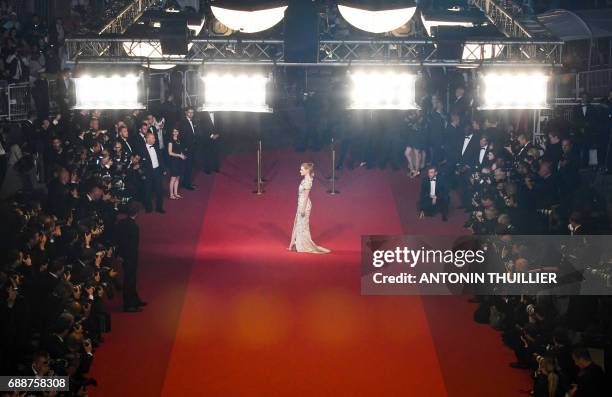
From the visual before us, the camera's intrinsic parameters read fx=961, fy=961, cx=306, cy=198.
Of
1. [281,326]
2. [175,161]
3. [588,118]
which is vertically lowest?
[281,326]

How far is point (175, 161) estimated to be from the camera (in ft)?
61.0

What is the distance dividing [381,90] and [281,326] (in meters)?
3.65

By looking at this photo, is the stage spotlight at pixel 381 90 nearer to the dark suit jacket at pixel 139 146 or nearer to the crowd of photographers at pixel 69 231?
the crowd of photographers at pixel 69 231

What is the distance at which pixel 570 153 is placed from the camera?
15.4m

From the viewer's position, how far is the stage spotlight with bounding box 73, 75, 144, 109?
43.4 feet

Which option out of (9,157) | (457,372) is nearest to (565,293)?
(457,372)

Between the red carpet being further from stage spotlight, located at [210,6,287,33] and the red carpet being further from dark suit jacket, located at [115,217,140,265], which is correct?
stage spotlight, located at [210,6,287,33]

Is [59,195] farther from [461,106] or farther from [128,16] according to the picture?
[461,106]

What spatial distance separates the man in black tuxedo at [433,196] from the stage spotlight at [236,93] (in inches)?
196

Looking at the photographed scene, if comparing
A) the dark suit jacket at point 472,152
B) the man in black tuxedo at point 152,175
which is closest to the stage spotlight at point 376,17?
the dark suit jacket at point 472,152

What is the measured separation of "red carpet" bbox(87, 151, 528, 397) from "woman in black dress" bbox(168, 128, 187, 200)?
949 millimetres

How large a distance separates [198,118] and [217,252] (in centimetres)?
525

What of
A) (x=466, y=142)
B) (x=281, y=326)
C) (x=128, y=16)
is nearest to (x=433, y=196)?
(x=466, y=142)

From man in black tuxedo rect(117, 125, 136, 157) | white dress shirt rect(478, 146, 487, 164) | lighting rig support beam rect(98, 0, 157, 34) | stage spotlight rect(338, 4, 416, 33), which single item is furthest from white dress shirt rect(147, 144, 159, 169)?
stage spotlight rect(338, 4, 416, 33)
